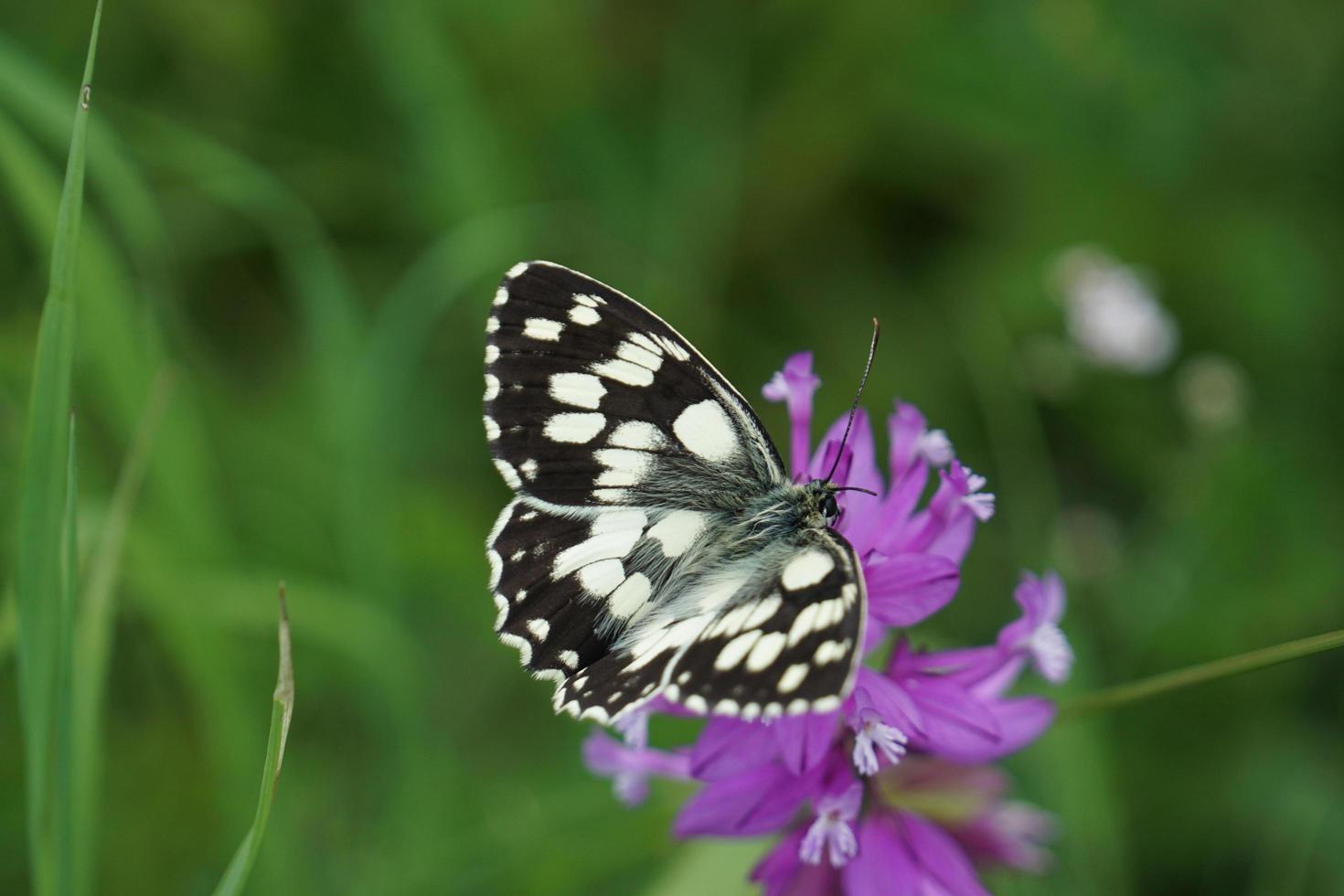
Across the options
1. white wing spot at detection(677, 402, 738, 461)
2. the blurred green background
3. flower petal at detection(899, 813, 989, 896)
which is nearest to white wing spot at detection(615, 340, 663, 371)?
white wing spot at detection(677, 402, 738, 461)

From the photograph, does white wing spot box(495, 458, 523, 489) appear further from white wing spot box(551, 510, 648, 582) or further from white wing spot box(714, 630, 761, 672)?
white wing spot box(714, 630, 761, 672)

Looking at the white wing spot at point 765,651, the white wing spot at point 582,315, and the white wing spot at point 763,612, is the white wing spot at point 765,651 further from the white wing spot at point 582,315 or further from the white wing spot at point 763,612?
the white wing spot at point 582,315

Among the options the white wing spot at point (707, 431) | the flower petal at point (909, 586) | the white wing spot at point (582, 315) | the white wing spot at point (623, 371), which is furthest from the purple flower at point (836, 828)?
the white wing spot at point (582, 315)

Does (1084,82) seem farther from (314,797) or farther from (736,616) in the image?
(314,797)

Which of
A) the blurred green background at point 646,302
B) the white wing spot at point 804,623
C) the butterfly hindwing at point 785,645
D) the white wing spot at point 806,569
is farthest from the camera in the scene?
the blurred green background at point 646,302

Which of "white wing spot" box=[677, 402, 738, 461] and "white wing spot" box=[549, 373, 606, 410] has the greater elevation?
"white wing spot" box=[549, 373, 606, 410]

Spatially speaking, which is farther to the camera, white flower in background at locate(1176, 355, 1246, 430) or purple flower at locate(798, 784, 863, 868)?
white flower in background at locate(1176, 355, 1246, 430)

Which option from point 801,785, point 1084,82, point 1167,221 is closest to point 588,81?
point 1084,82

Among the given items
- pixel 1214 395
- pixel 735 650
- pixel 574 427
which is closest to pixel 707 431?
pixel 574 427
